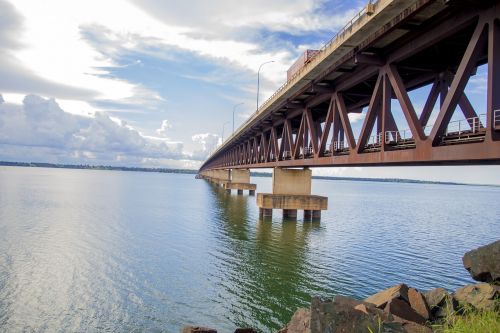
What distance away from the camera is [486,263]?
1162 cm

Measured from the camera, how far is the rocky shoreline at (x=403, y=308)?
8250 millimetres

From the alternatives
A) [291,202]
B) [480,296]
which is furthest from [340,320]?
[291,202]

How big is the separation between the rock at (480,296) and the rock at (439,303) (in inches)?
13.3

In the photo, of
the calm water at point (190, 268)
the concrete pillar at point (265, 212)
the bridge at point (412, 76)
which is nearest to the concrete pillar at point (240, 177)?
the concrete pillar at point (265, 212)

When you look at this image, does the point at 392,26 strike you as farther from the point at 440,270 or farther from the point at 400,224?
the point at 400,224

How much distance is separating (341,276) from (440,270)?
7.33 metres

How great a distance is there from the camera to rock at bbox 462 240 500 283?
11352 millimetres

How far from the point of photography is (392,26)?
17.4m

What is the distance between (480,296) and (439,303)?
1.12m

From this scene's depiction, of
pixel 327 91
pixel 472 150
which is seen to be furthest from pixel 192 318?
pixel 327 91

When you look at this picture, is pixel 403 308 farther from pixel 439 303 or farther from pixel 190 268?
pixel 190 268

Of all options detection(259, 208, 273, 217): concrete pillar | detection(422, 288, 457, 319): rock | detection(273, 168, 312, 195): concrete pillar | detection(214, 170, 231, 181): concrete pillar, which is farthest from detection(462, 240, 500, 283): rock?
detection(214, 170, 231, 181): concrete pillar

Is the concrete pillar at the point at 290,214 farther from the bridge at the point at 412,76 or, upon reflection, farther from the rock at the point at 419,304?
the rock at the point at 419,304

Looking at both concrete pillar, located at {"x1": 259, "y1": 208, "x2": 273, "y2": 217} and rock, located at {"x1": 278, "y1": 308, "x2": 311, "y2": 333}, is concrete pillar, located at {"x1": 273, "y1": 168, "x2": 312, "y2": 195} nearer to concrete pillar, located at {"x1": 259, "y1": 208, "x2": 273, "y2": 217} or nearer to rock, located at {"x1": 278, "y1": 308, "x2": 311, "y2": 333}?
concrete pillar, located at {"x1": 259, "y1": 208, "x2": 273, "y2": 217}
